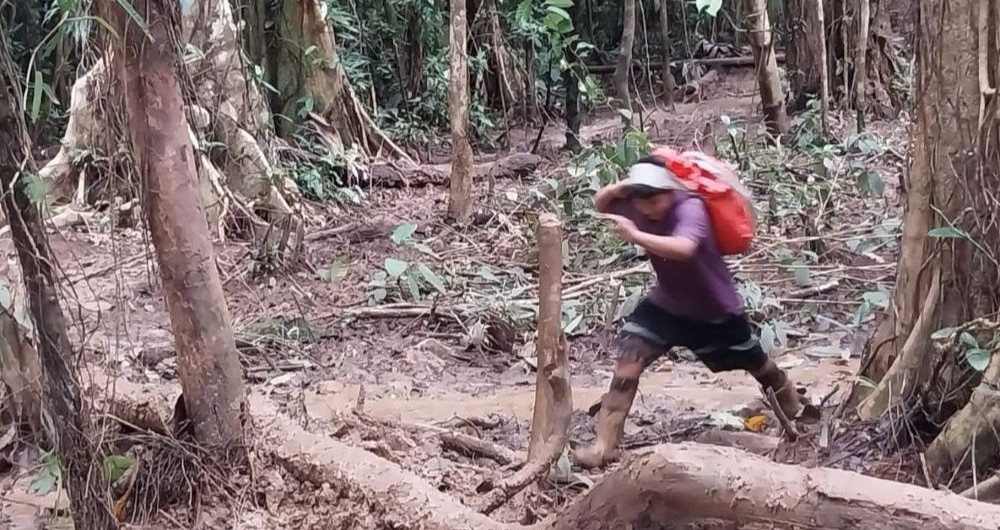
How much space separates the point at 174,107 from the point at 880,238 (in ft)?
15.1

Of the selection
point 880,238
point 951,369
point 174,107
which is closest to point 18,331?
point 174,107

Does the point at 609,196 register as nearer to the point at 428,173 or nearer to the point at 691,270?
the point at 691,270

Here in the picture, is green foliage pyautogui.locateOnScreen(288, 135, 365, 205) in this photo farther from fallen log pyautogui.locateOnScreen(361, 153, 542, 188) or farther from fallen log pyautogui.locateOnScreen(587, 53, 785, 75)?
fallen log pyautogui.locateOnScreen(587, 53, 785, 75)

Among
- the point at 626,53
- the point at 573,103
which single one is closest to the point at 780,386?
the point at 626,53

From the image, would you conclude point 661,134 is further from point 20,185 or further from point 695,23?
point 20,185

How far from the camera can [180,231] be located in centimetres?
325

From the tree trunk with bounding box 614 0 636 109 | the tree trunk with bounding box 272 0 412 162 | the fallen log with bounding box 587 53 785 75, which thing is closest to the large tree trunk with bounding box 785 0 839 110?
the tree trunk with bounding box 614 0 636 109

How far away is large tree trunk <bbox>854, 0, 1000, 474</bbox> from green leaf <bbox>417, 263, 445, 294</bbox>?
3.46 meters

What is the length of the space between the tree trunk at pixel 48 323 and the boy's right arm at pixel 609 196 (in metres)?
1.78

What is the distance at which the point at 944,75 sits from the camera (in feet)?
10.5

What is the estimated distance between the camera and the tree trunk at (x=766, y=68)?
9539mm

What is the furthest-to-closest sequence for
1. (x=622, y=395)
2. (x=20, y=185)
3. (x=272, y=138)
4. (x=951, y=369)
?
(x=272, y=138)
(x=622, y=395)
(x=951, y=369)
(x=20, y=185)

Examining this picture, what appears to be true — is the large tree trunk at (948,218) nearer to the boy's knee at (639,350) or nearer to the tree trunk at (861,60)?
the boy's knee at (639,350)

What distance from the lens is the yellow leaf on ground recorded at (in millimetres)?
3951
